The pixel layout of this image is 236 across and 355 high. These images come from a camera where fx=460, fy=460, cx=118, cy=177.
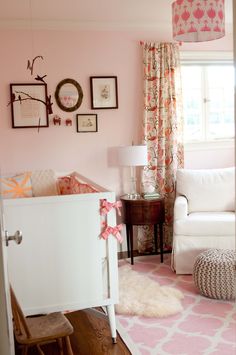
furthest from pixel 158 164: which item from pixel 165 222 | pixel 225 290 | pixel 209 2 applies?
pixel 209 2

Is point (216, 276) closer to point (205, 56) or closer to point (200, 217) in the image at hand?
point (200, 217)

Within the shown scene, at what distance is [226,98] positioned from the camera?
5359 millimetres

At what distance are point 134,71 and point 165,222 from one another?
1665 millimetres

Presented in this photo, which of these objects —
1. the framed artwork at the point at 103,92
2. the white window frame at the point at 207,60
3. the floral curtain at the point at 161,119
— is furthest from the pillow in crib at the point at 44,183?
the white window frame at the point at 207,60

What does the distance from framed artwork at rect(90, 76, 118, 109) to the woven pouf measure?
202 cm

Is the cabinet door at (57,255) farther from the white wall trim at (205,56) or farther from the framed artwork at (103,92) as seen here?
the white wall trim at (205,56)

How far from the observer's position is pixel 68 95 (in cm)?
474

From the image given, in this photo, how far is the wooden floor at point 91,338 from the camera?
287 centimetres

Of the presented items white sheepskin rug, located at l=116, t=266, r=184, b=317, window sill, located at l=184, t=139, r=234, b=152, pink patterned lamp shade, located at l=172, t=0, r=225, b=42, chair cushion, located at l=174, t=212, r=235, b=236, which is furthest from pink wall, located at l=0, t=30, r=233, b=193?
pink patterned lamp shade, located at l=172, t=0, r=225, b=42

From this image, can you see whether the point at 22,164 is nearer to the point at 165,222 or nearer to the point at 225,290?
the point at 165,222

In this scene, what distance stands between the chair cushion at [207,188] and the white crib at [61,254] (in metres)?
1.95

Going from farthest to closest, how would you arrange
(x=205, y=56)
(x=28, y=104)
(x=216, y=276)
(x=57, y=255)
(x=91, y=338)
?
1. (x=205, y=56)
2. (x=28, y=104)
3. (x=216, y=276)
4. (x=91, y=338)
5. (x=57, y=255)

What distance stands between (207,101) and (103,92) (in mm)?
1259

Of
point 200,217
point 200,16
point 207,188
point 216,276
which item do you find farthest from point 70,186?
point 200,16
